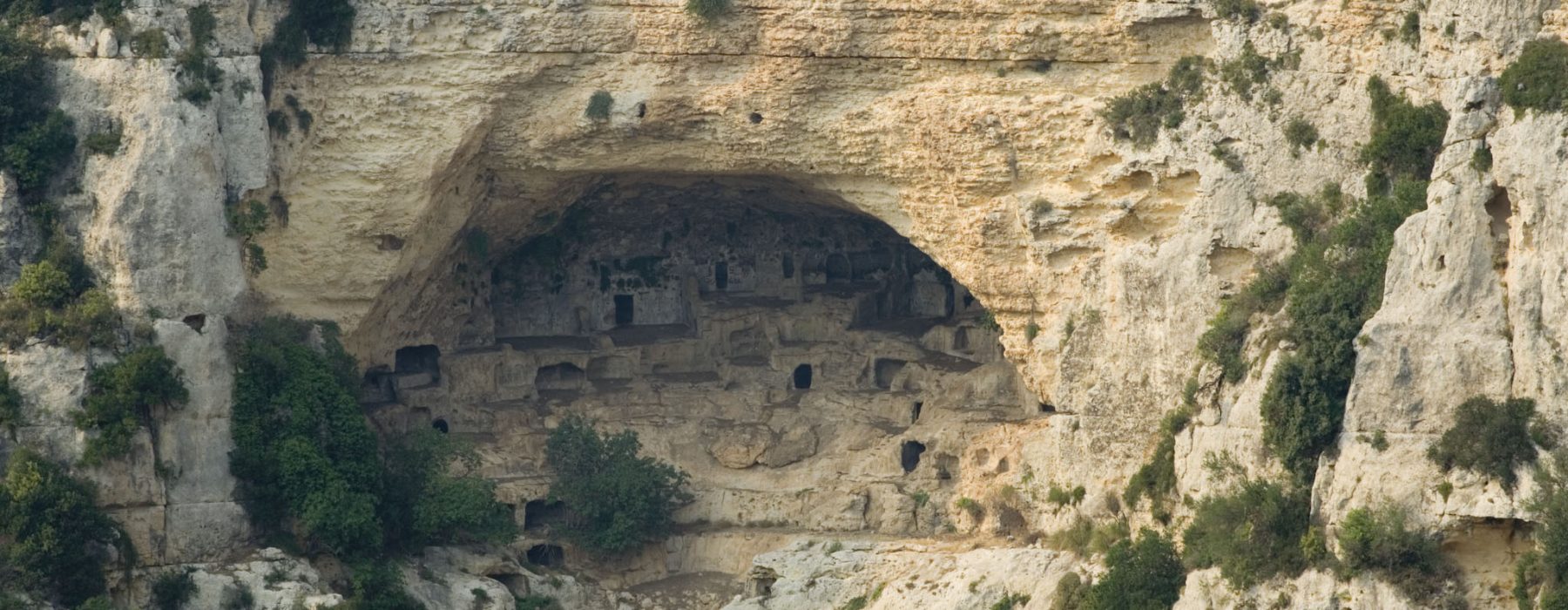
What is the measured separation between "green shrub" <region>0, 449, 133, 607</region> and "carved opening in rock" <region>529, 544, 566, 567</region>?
8.84 meters

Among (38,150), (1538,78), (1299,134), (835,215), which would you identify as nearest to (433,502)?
(38,150)

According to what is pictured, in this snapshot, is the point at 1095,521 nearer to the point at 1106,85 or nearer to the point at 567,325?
the point at 1106,85

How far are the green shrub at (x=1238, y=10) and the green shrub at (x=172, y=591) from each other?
19371 mm

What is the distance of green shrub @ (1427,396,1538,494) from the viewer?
44969 mm

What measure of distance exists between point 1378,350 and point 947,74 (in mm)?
10449

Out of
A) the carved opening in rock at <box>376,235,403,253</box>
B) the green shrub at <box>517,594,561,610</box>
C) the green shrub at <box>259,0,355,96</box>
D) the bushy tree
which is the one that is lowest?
the green shrub at <box>517,594,561,610</box>

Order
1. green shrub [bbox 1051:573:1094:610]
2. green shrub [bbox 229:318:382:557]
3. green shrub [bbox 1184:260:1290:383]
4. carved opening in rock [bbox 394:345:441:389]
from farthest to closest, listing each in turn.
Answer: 1. carved opening in rock [bbox 394:345:441:389]
2. green shrub [bbox 229:318:382:557]
3. green shrub [bbox 1051:573:1094:610]
4. green shrub [bbox 1184:260:1290:383]

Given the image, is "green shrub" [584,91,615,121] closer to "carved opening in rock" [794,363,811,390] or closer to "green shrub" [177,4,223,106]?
"green shrub" [177,4,223,106]

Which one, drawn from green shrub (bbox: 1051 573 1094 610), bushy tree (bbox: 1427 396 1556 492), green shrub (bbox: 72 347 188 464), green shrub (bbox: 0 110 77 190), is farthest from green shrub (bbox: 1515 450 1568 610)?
green shrub (bbox: 0 110 77 190)

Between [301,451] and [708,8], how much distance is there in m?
10.3

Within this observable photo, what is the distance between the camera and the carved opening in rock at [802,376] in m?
60.7

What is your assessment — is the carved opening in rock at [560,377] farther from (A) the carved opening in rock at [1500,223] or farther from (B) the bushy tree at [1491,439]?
(A) the carved opening in rock at [1500,223]

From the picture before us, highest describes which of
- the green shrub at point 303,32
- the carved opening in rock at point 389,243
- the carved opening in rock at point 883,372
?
the green shrub at point 303,32

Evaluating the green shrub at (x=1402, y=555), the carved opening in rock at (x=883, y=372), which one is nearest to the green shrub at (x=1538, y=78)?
the green shrub at (x=1402, y=555)
